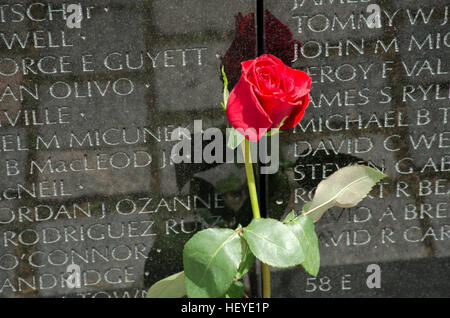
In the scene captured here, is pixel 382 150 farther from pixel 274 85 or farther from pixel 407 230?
pixel 274 85

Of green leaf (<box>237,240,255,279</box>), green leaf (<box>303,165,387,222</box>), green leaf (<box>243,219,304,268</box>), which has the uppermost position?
green leaf (<box>303,165,387,222</box>)

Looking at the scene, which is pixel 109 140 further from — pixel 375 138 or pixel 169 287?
pixel 375 138

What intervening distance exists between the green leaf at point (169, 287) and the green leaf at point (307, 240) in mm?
333

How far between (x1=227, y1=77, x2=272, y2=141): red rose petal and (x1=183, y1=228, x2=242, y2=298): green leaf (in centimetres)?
25

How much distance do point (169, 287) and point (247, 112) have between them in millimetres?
498

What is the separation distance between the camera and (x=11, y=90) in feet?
3.95

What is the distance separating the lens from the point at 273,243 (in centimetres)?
97

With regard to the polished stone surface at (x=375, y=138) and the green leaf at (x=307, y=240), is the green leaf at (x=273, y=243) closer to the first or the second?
the green leaf at (x=307, y=240)

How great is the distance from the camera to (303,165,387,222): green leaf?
1.11m

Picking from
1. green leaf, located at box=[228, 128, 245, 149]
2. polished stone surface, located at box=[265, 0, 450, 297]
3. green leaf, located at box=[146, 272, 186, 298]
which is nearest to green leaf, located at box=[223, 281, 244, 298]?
green leaf, located at box=[146, 272, 186, 298]

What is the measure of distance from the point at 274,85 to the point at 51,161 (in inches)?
25.9

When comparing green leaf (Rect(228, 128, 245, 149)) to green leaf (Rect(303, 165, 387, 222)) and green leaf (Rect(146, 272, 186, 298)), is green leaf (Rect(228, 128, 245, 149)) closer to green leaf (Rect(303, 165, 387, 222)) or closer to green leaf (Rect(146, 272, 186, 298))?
green leaf (Rect(303, 165, 387, 222))

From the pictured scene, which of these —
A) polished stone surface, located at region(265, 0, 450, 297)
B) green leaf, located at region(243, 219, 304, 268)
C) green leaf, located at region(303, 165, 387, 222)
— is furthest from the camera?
polished stone surface, located at region(265, 0, 450, 297)

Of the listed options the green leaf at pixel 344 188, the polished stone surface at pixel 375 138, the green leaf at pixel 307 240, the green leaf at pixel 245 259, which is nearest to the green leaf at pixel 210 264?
the green leaf at pixel 245 259
